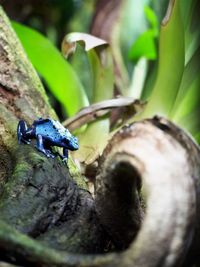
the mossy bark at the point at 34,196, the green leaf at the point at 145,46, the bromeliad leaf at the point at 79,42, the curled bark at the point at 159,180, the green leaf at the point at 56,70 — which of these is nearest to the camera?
the curled bark at the point at 159,180

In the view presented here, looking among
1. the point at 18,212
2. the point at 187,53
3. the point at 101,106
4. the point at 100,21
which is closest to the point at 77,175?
the point at 18,212

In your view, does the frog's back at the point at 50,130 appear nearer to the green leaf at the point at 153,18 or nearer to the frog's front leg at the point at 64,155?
the frog's front leg at the point at 64,155

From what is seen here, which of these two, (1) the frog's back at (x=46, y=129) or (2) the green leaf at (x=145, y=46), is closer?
(1) the frog's back at (x=46, y=129)

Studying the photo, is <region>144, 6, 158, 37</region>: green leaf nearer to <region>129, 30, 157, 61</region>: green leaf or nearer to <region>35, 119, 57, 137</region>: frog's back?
<region>129, 30, 157, 61</region>: green leaf

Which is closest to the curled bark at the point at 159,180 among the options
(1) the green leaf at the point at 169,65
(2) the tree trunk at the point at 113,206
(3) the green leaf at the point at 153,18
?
(2) the tree trunk at the point at 113,206

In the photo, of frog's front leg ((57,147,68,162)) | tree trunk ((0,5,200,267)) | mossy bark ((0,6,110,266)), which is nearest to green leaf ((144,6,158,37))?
mossy bark ((0,6,110,266))

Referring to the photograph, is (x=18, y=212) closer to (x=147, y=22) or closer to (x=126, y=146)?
(x=126, y=146)

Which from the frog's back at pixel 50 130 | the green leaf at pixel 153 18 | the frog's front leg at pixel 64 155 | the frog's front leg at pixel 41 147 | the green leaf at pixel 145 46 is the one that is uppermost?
the green leaf at pixel 153 18
